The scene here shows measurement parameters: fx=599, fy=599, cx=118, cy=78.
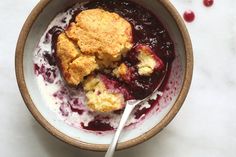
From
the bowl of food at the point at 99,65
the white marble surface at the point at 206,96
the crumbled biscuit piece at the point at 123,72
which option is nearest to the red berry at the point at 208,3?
the white marble surface at the point at 206,96

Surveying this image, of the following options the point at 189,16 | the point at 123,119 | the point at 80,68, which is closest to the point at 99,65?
the point at 80,68

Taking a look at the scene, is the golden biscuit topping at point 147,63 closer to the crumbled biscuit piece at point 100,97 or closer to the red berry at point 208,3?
the crumbled biscuit piece at point 100,97

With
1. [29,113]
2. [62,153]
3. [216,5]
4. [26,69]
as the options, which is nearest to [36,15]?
[26,69]

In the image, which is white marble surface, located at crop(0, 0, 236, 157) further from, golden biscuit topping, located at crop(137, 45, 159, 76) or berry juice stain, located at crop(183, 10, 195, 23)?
golden biscuit topping, located at crop(137, 45, 159, 76)

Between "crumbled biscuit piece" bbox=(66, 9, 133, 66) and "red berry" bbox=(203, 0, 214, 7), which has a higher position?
"red berry" bbox=(203, 0, 214, 7)

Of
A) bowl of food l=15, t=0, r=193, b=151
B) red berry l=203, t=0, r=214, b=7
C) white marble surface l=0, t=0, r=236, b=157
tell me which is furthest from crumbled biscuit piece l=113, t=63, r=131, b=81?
red berry l=203, t=0, r=214, b=7

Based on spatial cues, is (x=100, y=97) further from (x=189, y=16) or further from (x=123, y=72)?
(x=189, y=16)

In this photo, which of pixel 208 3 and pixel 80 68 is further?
pixel 208 3
